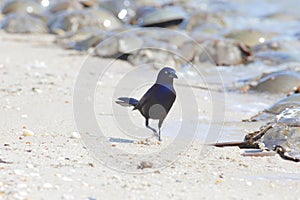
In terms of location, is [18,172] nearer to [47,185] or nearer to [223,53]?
[47,185]

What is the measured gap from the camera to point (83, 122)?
193 inches

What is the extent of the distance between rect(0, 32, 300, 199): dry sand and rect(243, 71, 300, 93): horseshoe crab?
2.54 meters

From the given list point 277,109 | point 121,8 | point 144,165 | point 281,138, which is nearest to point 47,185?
point 144,165

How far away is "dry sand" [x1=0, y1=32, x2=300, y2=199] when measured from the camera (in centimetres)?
321

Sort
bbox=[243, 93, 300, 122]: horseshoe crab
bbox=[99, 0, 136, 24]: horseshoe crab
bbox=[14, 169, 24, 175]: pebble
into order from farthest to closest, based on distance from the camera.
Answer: bbox=[99, 0, 136, 24]: horseshoe crab, bbox=[243, 93, 300, 122]: horseshoe crab, bbox=[14, 169, 24, 175]: pebble

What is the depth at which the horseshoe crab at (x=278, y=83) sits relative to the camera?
22.4ft

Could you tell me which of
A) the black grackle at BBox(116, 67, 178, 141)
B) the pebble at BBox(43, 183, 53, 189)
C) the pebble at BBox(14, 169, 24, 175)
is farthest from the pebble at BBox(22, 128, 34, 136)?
the pebble at BBox(43, 183, 53, 189)

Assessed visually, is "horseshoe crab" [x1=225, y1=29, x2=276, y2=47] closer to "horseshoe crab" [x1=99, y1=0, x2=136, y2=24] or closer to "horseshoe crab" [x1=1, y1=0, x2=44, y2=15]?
"horseshoe crab" [x1=99, y1=0, x2=136, y2=24]

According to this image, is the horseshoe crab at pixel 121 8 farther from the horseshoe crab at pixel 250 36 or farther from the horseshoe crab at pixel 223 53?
the horseshoe crab at pixel 223 53

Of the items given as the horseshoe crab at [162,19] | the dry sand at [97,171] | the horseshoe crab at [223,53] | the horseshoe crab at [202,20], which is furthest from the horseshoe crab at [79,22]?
the dry sand at [97,171]

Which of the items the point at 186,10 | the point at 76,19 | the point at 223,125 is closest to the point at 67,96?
the point at 223,125

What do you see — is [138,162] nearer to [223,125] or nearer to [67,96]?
[223,125]

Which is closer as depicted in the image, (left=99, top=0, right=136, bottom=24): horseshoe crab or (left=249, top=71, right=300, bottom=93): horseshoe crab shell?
(left=249, top=71, right=300, bottom=93): horseshoe crab shell

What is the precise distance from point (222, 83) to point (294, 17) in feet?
22.1
